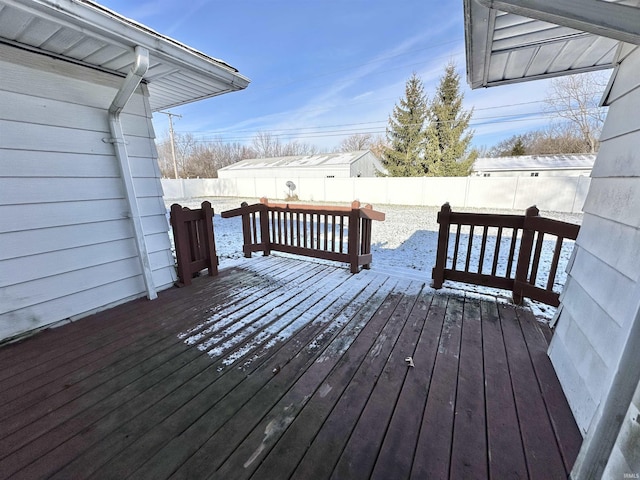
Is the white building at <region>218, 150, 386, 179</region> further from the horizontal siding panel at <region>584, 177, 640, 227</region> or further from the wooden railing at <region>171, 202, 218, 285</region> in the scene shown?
the horizontal siding panel at <region>584, 177, 640, 227</region>

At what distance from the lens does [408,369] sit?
1758mm

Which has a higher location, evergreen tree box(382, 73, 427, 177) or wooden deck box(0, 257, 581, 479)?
evergreen tree box(382, 73, 427, 177)

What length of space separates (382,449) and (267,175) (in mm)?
21202

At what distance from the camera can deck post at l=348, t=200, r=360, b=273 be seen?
3468mm

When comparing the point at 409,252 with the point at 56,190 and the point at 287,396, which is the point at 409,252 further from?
the point at 56,190

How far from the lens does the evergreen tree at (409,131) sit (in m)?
15.3

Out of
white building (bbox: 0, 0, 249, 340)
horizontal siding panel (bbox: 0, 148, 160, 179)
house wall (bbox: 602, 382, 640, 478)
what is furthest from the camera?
horizontal siding panel (bbox: 0, 148, 160, 179)

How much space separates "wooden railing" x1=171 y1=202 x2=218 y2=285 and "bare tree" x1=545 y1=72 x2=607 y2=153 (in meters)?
18.9

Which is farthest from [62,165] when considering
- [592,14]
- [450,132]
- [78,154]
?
[450,132]

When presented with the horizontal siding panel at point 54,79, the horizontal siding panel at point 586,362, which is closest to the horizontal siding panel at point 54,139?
the horizontal siding panel at point 54,79

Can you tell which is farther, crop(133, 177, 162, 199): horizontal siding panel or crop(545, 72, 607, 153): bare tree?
crop(545, 72, 607, 153): bare tree

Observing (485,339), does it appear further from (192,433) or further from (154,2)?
(154,2)

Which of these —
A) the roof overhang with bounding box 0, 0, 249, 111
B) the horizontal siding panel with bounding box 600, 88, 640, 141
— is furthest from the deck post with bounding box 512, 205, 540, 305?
the roof overhang with bounding box 0, 0, 249, 111

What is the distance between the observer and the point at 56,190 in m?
2.23
